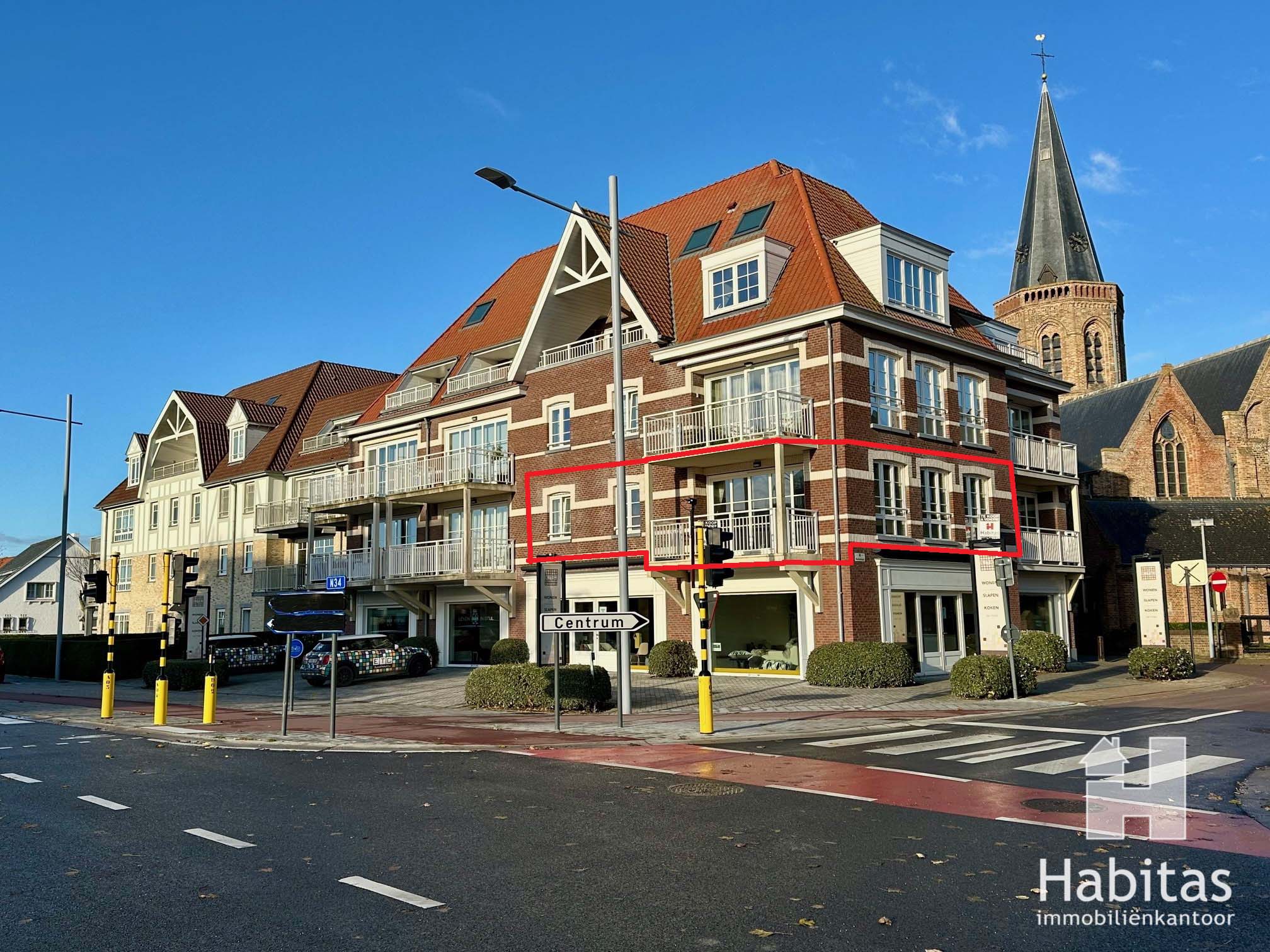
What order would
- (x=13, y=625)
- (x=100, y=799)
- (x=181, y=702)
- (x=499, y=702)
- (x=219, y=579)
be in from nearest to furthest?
(x=100, y=799) → (x=499, y=702) → (x=181, y=702) → (x=219, y=579) → (x=13, y=625)

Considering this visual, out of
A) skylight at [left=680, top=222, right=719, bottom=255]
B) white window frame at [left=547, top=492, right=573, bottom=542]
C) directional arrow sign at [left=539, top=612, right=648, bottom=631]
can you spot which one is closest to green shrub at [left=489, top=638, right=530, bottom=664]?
white window frame at [left=547, top=492, right=573, bottom=542]

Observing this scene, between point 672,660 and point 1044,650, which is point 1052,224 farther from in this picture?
point 672,660

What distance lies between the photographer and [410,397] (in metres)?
37.5

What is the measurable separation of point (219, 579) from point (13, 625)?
31.5m

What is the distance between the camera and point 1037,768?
11680 millimetres

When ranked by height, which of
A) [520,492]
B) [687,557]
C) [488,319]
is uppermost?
[488,319]

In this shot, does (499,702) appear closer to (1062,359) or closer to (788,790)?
(788,790)

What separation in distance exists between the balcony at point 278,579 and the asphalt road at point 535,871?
99.0 feet

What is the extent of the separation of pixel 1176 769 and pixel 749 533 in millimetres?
14104

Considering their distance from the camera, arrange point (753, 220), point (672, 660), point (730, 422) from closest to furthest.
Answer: point (672, 660) → point (730, 422) → point (753, 220)

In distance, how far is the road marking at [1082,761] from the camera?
37.9 feet

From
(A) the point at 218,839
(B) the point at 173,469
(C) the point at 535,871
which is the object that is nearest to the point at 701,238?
(A) the point at 218,839

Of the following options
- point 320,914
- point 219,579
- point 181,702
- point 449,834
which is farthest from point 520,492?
point 320,914

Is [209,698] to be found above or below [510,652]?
below
